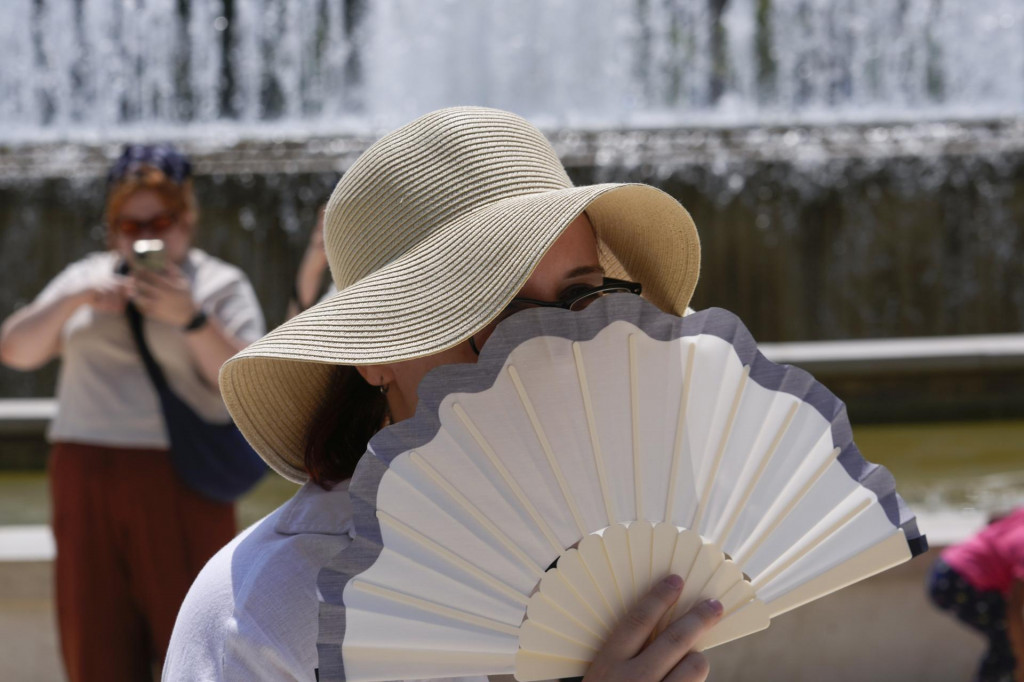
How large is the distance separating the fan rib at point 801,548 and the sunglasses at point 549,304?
0.95 ft

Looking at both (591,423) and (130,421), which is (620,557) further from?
(130,421)

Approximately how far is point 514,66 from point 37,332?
11.9 metres

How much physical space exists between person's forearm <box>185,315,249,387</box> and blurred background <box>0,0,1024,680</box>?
0.90 meters

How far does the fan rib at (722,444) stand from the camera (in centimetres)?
105

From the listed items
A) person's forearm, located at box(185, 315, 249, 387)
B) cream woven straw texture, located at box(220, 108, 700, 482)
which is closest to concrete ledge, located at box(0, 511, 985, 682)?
person's forearm, located at box(185, 315, 249, 387)

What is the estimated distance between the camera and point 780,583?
3.45ft

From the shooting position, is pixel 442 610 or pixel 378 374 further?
pixel 378 374

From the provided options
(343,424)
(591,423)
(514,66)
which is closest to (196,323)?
(343,424)

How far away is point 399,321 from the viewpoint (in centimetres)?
108

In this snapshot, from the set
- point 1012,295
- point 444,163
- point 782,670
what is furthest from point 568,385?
point 1012,295

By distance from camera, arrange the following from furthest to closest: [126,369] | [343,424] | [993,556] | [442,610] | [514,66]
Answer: [514,66], [993,556], [126,369], [343,424], [442,610]

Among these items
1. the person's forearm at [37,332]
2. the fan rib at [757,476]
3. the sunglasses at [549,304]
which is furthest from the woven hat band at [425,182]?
the person's forearm at [37,332]

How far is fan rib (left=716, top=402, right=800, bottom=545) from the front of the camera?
→ 1.05m

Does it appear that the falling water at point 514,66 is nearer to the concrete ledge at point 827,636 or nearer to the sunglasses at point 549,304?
the concrete ledge at point 827,636
